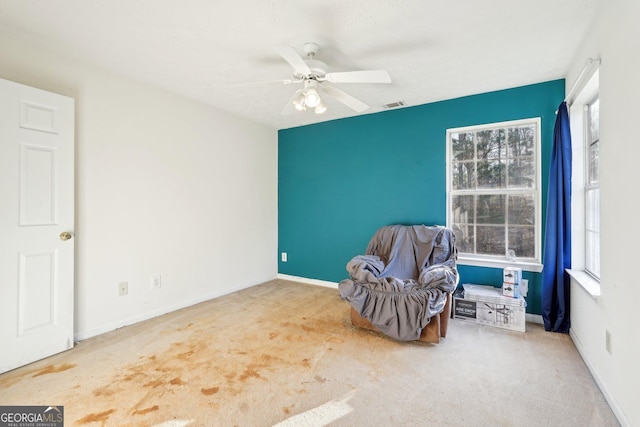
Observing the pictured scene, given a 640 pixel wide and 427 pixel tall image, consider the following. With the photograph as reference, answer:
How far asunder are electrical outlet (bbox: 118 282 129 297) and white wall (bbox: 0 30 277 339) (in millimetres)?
37

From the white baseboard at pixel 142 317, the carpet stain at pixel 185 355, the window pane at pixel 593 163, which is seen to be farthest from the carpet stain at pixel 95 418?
the window pane at pixel 593 163

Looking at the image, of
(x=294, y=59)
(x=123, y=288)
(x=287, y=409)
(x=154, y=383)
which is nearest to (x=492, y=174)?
(x=294, y=59)

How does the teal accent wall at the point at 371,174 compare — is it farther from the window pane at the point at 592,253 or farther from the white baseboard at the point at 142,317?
the white baseboard at the point at 142,317

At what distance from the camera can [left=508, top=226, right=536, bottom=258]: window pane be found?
2996mm

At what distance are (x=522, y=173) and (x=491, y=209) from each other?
0.46 meters

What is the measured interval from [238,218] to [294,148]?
1349 mm

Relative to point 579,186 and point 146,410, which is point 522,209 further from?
point 146,410

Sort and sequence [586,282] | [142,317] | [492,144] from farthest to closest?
[492,144]
[142,317]
[586,282]

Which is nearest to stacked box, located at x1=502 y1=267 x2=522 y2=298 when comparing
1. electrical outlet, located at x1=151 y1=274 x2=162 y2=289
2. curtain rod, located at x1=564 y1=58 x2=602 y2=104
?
curtain rod, located at x1=564 y1=58 x2=602 y2=104

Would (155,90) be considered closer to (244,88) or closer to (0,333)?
(244,88)

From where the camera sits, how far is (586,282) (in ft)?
7.37

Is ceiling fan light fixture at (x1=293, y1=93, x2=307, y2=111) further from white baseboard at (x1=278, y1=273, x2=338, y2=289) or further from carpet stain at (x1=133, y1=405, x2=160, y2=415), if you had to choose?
white baseboard at (x1=278, y1=273, x2=338, y2=289)

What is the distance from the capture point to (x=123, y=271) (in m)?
2.82

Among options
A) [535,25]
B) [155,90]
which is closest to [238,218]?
[155,90]
